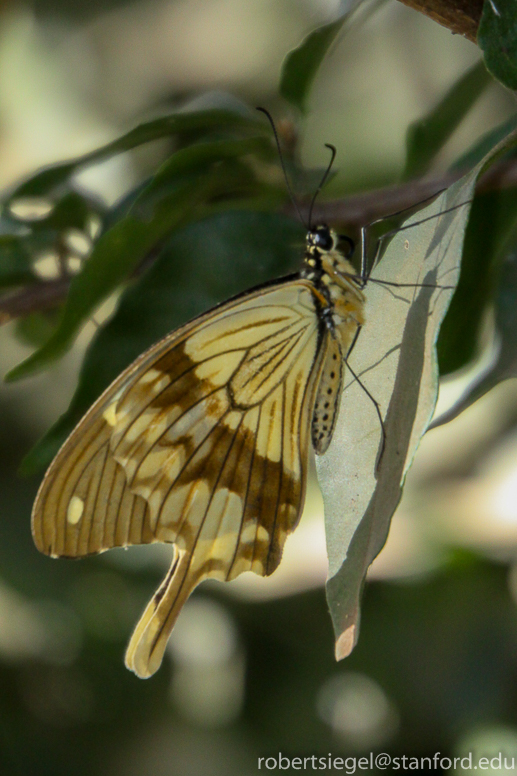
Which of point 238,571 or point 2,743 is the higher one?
→ point 238,571

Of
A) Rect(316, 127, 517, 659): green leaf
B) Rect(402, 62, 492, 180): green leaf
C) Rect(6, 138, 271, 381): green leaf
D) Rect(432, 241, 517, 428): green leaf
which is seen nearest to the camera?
Rect(316, 127, 517, 659): green leaf

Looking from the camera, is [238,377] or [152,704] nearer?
[238,377]

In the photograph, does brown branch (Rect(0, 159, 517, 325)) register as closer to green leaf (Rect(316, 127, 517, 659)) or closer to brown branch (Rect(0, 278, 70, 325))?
brown branch (Rect(0, 278, 70, 325))

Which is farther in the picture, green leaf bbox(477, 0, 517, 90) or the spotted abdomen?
the spotted abdomen

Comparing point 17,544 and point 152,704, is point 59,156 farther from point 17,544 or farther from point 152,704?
point 152,704

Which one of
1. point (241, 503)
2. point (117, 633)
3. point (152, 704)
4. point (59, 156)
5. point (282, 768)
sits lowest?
point (282, 768)

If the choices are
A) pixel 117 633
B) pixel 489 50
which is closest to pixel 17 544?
pixel 117 633

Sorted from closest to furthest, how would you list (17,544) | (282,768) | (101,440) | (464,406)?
(464,406), (101,440), (282,768), (17,544)

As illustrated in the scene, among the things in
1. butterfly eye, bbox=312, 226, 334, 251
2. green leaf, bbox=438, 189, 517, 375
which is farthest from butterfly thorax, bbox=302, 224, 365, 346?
green leaf, bbox=438, 189, 517, 375
